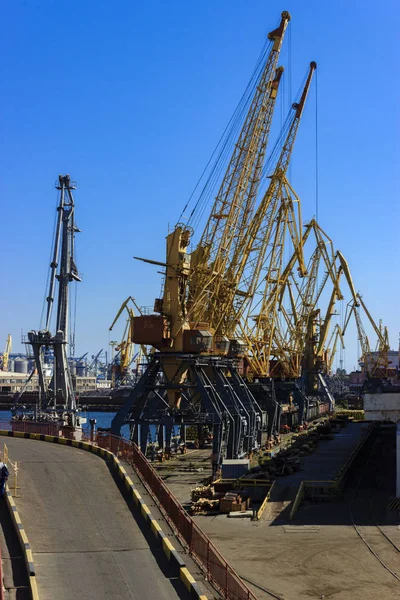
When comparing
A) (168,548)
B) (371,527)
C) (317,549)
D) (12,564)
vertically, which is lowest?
(317,549)

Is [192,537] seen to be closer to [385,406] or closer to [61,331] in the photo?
[385,406]

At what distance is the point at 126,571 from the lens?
20.4 m

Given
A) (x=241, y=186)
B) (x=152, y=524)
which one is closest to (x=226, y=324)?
(x=241, y=186)

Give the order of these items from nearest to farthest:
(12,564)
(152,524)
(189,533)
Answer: (12,564), (189,533), (152,524)

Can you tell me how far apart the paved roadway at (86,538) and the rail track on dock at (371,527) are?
12.7 meters

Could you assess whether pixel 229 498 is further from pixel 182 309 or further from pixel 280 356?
pixel 280 356

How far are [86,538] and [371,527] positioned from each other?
2082 cm

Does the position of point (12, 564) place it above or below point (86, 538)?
below

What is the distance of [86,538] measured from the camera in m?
22.7

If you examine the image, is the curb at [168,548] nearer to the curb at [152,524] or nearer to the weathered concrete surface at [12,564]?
the curb at [152,524]

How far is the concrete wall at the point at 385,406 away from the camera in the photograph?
151 feet

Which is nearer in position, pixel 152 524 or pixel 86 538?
pixel 86 538

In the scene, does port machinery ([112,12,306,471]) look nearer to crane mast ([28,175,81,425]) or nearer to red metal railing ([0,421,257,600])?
crane mast ([28,175,81,425])

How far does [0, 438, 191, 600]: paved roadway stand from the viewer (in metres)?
19.3
